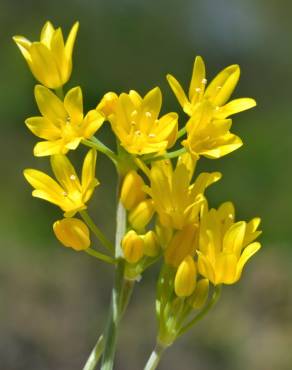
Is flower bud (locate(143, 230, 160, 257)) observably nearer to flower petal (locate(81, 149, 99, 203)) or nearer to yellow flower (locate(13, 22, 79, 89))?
flower petal (locate(81, 149, 99, 203))

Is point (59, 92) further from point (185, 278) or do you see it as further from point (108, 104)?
point (185, 278)

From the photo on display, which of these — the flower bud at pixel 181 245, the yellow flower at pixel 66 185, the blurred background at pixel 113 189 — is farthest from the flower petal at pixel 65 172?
the blurred background at pixel 113 189

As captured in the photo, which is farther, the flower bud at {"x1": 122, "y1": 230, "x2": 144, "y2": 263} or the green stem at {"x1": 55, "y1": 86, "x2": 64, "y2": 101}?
the green stem at {"x1": 55, "y1": 86, "x2": 64, "y2": 101}

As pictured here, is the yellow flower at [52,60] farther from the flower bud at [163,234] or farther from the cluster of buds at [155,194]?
the flower bud at [163,234]

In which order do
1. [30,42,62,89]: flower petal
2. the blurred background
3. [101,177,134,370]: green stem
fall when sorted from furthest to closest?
the blurred background → [30,42,62,89]: flower petal → [101,177,134,370]: green stem

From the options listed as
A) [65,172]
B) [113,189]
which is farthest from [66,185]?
[113,189]

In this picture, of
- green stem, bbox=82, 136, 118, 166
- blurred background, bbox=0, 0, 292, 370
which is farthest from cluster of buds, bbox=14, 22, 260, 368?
blurred background, bbox=0, 0, 292, 370

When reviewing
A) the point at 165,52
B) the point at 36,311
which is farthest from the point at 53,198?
the point at 165,52
